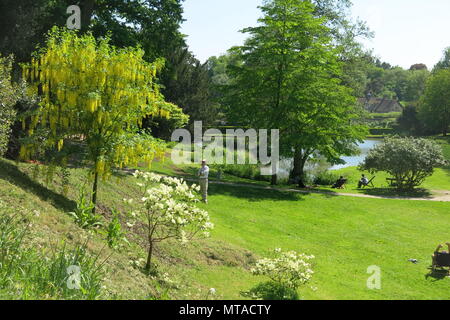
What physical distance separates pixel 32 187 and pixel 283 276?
809 cm

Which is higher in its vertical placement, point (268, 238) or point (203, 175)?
point (203, 175)

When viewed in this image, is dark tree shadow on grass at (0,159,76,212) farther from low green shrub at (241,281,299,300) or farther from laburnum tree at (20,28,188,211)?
low green shrub at (241,281,299,300)

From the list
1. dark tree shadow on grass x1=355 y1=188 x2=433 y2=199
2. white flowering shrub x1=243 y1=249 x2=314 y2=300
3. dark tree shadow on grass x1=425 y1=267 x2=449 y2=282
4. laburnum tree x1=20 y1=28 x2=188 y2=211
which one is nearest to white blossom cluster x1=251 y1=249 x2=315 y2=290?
white flowering shrub x1=243 y1=249 x2=314 y2=300

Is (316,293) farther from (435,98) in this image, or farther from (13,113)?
(435,98)

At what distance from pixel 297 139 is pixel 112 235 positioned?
2000cm

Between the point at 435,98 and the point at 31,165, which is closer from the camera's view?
the point at 31,165

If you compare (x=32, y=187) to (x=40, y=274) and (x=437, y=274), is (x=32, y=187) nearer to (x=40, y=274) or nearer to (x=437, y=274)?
(x=40, y=274)

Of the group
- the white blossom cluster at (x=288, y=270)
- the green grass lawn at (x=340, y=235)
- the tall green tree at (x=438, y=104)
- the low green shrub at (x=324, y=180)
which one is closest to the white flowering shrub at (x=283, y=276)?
the white blossom cluster at (x=288, y=270)

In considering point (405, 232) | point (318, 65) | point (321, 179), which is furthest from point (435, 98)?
point (405, 232)

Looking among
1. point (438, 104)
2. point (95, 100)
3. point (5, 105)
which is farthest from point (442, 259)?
point (438, 104)

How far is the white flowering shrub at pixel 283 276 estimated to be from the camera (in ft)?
35.8

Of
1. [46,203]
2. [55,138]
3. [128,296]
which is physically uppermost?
[55,138]

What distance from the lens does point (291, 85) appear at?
29406 mm

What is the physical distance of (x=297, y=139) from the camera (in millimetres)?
29062
